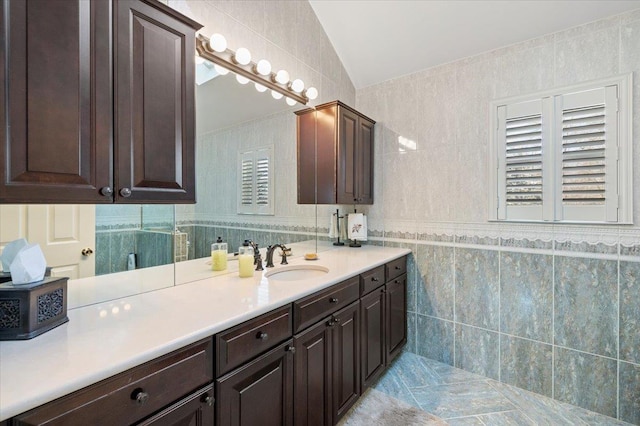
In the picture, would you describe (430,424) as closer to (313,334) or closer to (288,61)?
(313,334)

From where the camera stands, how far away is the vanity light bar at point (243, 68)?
172 cm

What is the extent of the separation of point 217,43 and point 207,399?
69.9 inches

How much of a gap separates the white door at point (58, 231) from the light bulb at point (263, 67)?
4.38 feet

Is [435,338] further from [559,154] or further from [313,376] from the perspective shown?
[559,154]

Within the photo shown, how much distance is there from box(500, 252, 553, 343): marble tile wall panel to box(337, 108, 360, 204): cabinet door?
130 centimetres

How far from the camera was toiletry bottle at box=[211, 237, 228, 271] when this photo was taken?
1.79m

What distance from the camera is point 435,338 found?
264 centimetres

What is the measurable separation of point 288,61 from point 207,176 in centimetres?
124

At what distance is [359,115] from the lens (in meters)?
2.74

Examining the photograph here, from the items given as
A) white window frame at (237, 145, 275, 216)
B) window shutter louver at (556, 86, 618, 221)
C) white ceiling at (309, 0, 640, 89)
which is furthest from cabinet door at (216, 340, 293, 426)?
white ceiling at (309, 0, 640, 89)

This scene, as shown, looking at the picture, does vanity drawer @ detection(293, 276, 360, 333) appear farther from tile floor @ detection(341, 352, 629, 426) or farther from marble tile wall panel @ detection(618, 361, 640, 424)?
marble tile wall panel @ detection(618, 361, 640, 424)

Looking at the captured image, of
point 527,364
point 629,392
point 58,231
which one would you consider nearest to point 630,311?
point 629,392

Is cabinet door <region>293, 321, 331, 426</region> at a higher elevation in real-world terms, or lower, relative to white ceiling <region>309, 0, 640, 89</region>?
lower

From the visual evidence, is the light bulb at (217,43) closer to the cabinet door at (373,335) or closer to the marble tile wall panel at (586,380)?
the cabinet door at (373,335)
